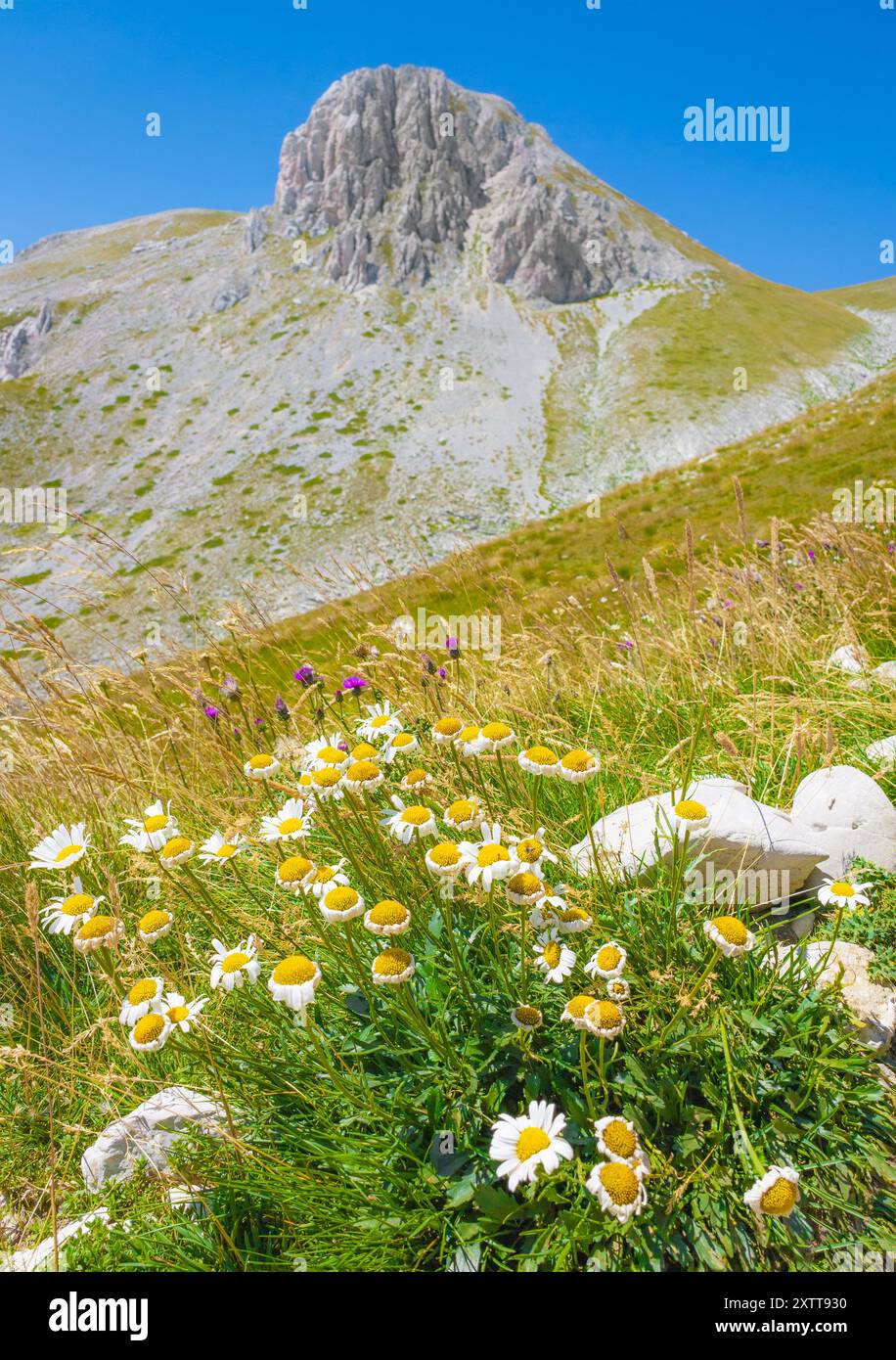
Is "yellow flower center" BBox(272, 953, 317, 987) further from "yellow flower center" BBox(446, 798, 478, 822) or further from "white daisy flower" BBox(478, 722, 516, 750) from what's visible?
"white daisy flower" BBox(478, 722, 516, 750)

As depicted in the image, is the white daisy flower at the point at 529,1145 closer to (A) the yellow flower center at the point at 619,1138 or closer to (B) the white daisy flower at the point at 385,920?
(A) the yellow flower center at the point at 619,1138

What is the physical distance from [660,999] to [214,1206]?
6.29 feet

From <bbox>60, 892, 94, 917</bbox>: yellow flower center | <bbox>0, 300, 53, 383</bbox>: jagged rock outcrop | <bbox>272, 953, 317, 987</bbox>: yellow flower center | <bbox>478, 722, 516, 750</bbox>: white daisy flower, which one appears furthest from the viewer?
<bbox>0, 300, 53, 383</bbox>: jagged rock outcrop

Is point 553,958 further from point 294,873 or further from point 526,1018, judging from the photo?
point 294,873

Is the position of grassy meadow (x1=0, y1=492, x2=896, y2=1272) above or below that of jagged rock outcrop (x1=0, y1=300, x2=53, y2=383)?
below

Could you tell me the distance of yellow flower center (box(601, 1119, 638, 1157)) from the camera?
189cm

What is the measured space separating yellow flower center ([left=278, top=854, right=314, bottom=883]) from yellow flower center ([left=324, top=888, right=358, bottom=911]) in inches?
13.8

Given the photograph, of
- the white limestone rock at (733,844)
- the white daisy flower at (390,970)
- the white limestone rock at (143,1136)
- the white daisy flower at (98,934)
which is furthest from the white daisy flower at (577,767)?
the white limestone rock at (143,1136)

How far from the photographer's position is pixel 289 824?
108 inches

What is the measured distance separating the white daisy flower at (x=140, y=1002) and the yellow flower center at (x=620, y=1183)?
166 cm

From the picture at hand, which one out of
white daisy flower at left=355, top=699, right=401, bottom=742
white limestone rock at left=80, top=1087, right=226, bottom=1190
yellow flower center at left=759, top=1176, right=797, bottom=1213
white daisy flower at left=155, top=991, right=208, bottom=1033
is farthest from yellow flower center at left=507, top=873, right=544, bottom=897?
white limestone rock at left=80, top=1087, right=226, bottom=1190

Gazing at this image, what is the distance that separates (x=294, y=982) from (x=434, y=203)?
379 ft

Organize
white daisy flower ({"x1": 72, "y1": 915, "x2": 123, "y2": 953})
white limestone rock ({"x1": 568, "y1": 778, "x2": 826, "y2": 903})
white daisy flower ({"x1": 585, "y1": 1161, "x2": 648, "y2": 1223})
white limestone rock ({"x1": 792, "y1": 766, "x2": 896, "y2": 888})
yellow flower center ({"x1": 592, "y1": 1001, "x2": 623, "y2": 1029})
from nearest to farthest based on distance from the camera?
1. white daisy flower ({"x1": 585, "y1": 1161, "x2": 648, "y2": 1223})
2. yellow flower center ({"x1": 592, "y1": 1001, "x2": 623, "y2": 1029})
3. white daisy flower ({"x1": 72, "y1": 915, "x2": 123, "y2": 953})
4. white limestone rock ({"x1": 568, "y1": 778, "x2": 826, "y2": 903})
5. white limestone rock ({"x1": 792, "y1": 766, "x2": 896, "y2": 888})
